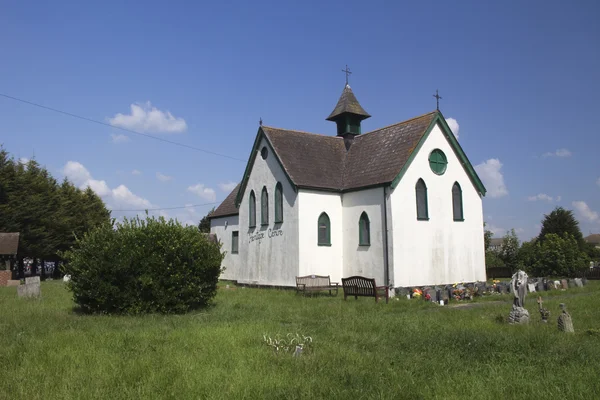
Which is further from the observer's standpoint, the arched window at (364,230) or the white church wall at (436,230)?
the arched window at (364,230)

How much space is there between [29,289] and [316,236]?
13.2 meters

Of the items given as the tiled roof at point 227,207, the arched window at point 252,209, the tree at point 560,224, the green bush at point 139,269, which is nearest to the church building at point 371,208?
the arched window at point 252,209

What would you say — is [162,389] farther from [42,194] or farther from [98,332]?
[42,194]

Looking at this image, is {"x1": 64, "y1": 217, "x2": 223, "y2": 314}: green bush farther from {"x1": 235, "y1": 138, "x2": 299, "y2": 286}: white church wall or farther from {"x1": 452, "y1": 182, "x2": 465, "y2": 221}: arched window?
{"x1": 452, "y1": 182, "x2": 465, "y2": 221}: arched window

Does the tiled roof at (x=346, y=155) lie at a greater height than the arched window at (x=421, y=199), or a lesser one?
greater

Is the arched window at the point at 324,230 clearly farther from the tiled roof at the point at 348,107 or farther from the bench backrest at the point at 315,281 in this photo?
the tiled roof at the point at 348,107

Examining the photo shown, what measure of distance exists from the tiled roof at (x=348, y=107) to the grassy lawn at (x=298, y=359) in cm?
1786

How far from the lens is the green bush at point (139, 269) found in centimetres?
1456

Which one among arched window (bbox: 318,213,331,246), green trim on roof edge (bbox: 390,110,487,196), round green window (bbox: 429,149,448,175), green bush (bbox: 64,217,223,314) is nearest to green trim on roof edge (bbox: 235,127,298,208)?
arched window (bbox: 318,213,331,246)

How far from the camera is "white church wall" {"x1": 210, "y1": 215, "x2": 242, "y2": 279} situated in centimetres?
3325

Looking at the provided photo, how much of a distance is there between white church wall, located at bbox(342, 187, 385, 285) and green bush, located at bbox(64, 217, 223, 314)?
1032 cm

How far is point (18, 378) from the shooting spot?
741 centimetres

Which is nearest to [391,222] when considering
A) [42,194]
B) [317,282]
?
[317,282]

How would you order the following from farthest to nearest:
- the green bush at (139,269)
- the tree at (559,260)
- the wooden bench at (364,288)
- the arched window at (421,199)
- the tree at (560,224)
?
the tree at (560,224)
the tree at (559,260)
the arched window at (421,199)
the wooden bench at (364,288)
the green bush at (139,269)
